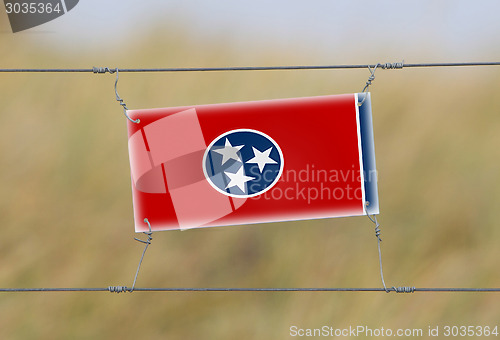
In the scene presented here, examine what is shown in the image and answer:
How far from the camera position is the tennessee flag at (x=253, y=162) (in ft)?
6.56

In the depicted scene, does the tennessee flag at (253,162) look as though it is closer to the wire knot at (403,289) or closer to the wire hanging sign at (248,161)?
the wire hanging sign at (248,161)

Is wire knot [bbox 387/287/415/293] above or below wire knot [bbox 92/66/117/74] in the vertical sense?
below

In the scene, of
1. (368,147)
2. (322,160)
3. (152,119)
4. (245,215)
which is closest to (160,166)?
(152,119)

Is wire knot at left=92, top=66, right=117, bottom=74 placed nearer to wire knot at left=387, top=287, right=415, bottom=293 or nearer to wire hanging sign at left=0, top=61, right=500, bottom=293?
wire hanging sign at left=0, top=61, right=500, bottom=293

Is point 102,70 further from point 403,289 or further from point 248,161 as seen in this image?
point 403,289

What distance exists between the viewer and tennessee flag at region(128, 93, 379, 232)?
2.00 meters

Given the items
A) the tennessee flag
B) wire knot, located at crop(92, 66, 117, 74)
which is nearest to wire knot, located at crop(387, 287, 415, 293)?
the tennessee flag

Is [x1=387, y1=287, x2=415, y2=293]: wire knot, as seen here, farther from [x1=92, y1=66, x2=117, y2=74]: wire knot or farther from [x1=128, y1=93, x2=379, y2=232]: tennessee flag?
[x1=92, y1=66, x2=117, y2=74]: wire knot

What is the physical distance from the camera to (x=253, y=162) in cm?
201

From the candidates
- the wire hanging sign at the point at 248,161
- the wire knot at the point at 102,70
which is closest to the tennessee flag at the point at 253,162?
the wire hanging sign at the point at 248,161

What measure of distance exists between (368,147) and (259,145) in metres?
0.39

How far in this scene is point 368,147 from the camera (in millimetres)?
1997

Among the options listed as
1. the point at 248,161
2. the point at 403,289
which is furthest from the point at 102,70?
the point at 403,289

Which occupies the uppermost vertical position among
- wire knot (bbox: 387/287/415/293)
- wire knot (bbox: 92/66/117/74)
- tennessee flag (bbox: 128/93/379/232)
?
wire knot (bbox: 92/66/117/74)
